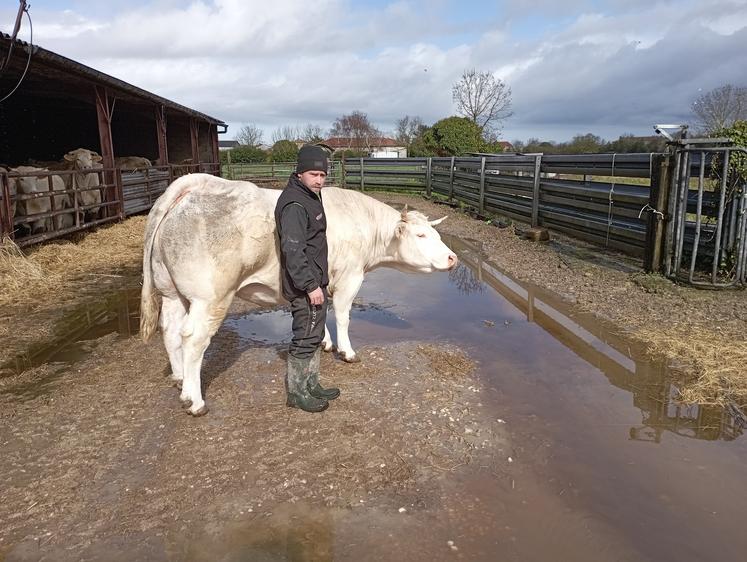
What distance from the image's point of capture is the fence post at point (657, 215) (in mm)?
7559

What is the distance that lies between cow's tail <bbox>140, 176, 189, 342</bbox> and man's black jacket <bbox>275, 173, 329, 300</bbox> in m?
0.87

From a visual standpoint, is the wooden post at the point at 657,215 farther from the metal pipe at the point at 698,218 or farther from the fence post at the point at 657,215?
the metal pipe at the point at 698,218

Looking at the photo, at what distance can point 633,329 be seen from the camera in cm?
580

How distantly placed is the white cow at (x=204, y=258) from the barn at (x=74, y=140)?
628 centimetres

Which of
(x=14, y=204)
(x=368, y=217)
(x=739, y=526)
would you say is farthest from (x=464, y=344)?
(x=14, y=204)

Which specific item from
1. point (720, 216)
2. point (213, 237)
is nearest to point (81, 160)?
point (213, 237)

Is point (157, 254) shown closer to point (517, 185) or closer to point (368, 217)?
point (368, 217)

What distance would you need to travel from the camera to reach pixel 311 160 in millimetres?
3848

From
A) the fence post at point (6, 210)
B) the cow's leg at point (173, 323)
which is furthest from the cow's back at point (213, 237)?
the fence post at point (6, 210)

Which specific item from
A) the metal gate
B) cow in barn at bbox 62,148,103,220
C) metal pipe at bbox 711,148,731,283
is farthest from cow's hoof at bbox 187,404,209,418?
cow in barn at bbox 62,148,103,220

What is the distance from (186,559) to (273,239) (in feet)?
7.47

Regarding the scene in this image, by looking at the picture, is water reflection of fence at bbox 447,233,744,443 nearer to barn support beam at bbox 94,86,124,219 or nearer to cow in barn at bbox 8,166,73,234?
cow in barn at bbox 8,166,73,234

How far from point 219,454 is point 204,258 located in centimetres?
133

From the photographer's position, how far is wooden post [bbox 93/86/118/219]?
1339 cm
